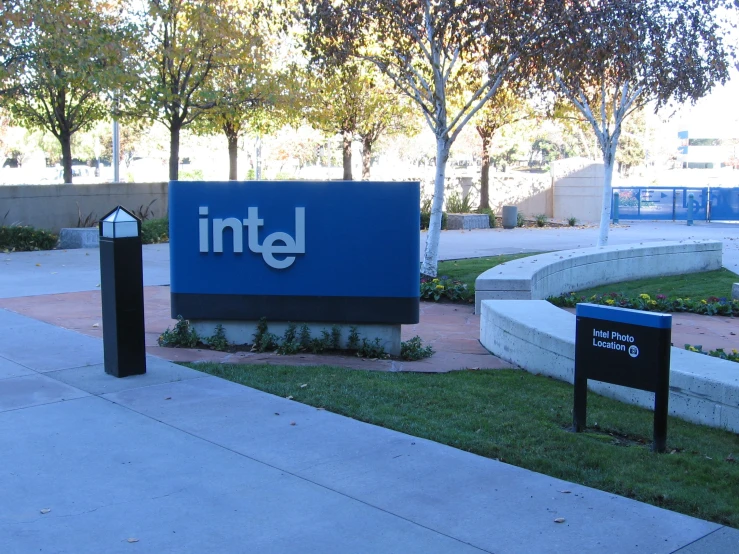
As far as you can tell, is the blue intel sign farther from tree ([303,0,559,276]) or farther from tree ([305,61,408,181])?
tree ([305,61,408,181])

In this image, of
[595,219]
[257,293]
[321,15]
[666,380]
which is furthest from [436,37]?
[595,219]

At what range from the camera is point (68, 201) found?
67.5 feet

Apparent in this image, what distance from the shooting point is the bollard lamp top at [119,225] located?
6728 mm

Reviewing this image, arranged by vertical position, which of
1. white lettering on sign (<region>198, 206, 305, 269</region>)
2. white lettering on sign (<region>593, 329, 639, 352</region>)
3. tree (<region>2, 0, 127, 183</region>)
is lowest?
white lettering on sign (<region>593, 329, 639, 352</region>)

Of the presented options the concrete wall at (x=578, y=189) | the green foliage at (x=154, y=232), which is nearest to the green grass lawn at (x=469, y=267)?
the green foliage at (x=154, y=232)

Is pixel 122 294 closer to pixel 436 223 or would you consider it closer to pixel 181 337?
pixel 181 337

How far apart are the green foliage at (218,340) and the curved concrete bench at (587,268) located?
11.3 feet

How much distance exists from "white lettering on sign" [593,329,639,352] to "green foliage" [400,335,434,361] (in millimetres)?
2775

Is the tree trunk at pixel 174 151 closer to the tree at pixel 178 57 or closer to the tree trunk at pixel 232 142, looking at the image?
the tree at pixel 178 57

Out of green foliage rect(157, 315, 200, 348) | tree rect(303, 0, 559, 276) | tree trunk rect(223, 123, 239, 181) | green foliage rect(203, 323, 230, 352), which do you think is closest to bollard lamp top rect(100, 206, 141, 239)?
green foliage rect(157, 315, 200, 348)

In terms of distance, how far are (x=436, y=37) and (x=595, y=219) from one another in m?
19.1

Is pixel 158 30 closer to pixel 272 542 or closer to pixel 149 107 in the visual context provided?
pixel 149 107

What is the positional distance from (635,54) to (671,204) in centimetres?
1864

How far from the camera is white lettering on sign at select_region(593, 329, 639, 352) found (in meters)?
5.19
